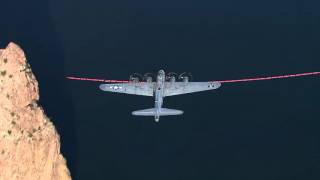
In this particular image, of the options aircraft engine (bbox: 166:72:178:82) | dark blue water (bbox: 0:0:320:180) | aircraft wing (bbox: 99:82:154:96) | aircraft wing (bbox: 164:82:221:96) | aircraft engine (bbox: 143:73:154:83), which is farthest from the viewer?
aircraft engine (bbox: 143:73:154:83)

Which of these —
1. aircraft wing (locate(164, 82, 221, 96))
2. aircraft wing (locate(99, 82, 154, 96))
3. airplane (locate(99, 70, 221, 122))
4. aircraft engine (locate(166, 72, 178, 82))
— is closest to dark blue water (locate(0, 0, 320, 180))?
aircraft engine (locate(166, 72, 178, 82))

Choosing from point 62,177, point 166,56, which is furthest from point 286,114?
point 62,177

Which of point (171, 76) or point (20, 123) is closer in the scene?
point (20, 123)

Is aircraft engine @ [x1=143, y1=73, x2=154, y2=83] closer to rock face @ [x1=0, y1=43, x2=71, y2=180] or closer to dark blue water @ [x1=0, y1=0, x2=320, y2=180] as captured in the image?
dark blue water @ [x1=0, y1=0, x2=320, y2=180]

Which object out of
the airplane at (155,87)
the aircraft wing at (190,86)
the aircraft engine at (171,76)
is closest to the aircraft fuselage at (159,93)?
the airplane at (155,87)

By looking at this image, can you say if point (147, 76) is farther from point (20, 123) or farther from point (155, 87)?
point (20, 123)

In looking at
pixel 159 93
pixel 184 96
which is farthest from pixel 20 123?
pixel 184 96

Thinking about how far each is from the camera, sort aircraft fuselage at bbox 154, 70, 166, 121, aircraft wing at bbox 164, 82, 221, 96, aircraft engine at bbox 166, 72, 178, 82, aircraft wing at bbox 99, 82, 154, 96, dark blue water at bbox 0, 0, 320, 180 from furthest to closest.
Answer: dark blue water at bbox 0, 0, 320, 180, aircraft wing at bbox 164, 82, 221, 96, aircraft engine at bbox 166, 72, 178, 82, aircraft wing at bbox 99, 82, 154, 96, aircraft fuselage at bbox 154, 70, 166, 121
